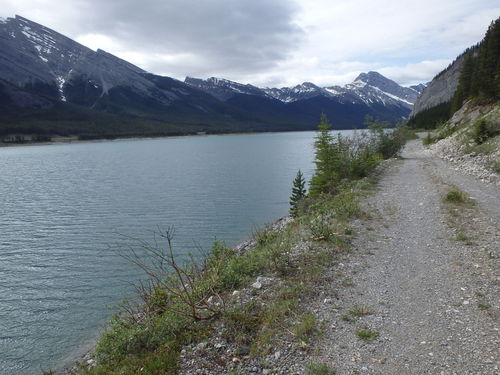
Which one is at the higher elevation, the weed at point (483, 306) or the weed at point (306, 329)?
the weed at point (483, 306)

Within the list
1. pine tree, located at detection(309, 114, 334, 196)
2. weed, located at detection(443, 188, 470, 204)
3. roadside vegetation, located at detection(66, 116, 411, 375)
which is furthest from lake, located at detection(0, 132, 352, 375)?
weed, located at detection(443, 188, 470, 204)

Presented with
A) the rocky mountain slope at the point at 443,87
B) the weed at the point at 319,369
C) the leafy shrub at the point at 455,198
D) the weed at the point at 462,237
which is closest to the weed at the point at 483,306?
the weed at the point at 319,369

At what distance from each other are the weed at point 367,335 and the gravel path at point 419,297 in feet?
0.25

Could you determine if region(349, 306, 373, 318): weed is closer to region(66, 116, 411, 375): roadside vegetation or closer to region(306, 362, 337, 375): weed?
region(66, 116, 411, 375): roadside vegetation

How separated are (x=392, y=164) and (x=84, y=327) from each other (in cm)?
3392

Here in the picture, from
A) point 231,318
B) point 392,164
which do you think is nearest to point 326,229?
point 231,318

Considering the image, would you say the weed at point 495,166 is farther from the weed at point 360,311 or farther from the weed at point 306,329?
the weed at point 306,329

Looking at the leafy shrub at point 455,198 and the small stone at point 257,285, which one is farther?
the leafy shrub at point 455,198

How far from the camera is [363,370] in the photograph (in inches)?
243

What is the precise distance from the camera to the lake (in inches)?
589

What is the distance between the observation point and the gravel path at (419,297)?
6.36 meters

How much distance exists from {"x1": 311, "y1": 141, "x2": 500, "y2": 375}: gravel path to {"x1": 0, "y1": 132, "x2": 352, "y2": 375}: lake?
439 inches

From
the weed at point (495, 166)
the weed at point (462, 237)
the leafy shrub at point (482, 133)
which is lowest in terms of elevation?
the weed at point (462, 237)

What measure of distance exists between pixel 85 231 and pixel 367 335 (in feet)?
94.7
